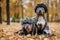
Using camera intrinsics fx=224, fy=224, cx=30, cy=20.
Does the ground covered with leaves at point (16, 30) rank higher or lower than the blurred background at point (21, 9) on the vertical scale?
lower

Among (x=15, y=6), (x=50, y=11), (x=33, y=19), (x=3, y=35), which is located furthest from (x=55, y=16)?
(x=3, y=35)

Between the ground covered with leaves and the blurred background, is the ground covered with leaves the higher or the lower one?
the lower one

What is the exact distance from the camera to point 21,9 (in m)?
2.59

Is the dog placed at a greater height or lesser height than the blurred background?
lesser

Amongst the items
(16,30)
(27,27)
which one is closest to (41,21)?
(27,27)

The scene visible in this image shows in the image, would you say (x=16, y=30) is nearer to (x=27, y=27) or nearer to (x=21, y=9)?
(x=27, y=27)

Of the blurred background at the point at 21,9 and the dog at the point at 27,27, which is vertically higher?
the blurred background at the point at 21,9

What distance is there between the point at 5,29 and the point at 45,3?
21.2 inches

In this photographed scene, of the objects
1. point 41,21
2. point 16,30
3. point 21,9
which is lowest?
point 16,30

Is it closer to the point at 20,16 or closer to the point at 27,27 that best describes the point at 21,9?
the point at 20,16

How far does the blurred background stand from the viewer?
2.54m

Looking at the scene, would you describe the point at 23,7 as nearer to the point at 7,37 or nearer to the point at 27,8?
the point at 27,8

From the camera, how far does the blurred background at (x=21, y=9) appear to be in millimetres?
2545

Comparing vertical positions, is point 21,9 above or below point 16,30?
above
